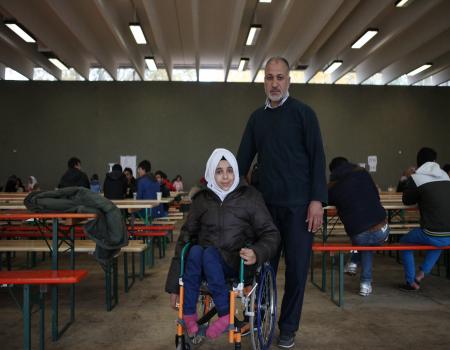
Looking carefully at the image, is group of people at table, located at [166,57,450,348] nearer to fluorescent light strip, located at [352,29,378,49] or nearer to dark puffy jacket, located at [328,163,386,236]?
dark puffy jacket, located at [328,163,386,236]

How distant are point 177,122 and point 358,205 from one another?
1102 centimetres

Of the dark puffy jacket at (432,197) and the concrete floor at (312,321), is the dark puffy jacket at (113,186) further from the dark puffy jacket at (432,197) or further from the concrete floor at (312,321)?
the dark puffy jacket at (432,197)

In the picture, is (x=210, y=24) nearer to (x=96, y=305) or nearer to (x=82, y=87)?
(x=82, y=87)

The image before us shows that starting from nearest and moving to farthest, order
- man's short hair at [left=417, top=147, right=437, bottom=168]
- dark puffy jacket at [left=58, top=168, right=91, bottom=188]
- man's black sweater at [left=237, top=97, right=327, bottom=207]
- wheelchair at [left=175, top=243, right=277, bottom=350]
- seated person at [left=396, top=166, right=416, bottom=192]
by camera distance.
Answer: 1. wheelchair at [left=175, top=243, right=277, bottom=350]
2. man's black sweater at [left=237, top=97, right=327, bottom=207]
3. man's short hair at [left=417, top=147, right=437, bottom=168]
4. dark puffy jacket at [left=58, top=168, right=91, bottom=188]
5. seated person at [left=396, top=166, right=416, bottom=192]

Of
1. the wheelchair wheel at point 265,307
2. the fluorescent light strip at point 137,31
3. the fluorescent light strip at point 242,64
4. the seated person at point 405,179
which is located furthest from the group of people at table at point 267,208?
the fluorescent light strip at point 242,64

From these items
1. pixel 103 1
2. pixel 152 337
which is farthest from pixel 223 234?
pixel 103 1

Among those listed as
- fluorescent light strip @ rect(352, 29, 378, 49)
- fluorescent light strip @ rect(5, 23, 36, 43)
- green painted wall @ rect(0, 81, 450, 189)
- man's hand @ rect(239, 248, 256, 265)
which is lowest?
man's hand @ rect(239, 248, 256, 265)

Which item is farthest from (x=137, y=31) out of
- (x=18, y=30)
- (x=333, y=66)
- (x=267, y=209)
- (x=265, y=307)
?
→ (x=265, y=307)

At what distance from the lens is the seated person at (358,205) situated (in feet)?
12.3

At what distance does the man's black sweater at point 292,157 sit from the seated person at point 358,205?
4.29 ft

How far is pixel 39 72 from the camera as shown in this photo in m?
14.3

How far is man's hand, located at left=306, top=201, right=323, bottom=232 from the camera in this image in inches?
97.7

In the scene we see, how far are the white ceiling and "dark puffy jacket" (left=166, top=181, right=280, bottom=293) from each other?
6.20m

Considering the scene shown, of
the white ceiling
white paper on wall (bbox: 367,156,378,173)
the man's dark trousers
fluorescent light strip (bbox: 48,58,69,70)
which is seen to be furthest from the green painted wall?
the man's dark trousers
